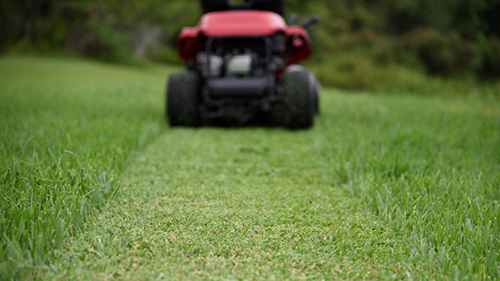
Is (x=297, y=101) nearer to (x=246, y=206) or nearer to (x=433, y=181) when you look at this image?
(x=433, y=181)

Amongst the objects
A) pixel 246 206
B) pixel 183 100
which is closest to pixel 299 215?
pixel 246 206

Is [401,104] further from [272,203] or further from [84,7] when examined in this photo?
[84,7]

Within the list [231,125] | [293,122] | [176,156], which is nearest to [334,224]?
[176,156]

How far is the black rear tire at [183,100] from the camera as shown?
366 centimetres

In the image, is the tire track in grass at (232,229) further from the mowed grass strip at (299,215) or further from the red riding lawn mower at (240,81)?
the red riding lawn mower at (240,81)

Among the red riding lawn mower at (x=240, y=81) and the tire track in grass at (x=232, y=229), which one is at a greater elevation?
the red riding lawn mower at (x=240, y=81)

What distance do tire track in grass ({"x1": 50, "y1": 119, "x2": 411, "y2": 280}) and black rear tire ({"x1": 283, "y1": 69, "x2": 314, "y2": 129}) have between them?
3.52 feet

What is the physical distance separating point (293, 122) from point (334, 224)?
6.80 feet

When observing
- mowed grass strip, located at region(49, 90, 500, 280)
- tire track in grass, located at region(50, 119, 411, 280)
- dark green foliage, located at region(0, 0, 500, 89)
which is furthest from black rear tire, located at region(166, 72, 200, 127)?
dark green foliage, located at region(0, 0, 500, 89)

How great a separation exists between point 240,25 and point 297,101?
2.84 ft

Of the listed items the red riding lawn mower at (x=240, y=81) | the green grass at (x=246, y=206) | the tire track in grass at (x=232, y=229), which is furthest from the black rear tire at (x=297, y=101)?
the tire track in grass at (x=232, y=229)

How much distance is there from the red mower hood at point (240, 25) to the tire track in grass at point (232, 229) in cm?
151

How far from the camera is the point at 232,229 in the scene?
1605mm

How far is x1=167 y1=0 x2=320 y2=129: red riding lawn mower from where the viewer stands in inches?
143
